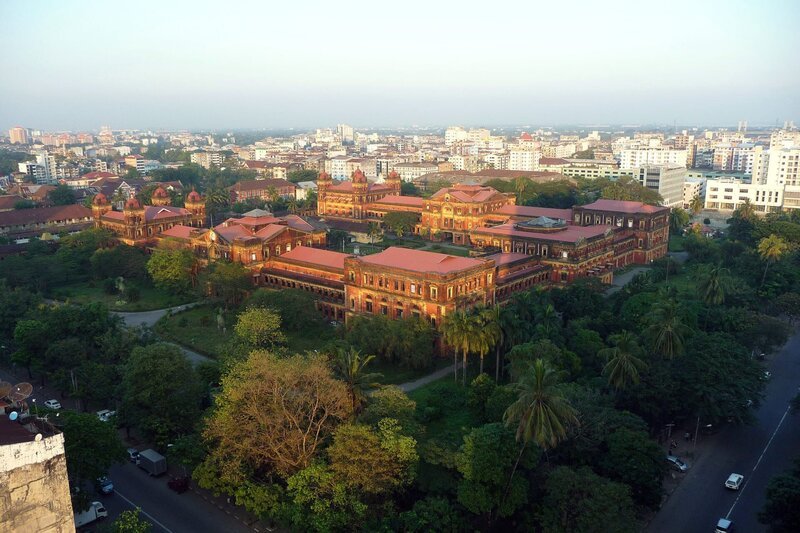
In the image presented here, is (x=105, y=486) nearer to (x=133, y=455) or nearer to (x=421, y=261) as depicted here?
(x=133, y=455)

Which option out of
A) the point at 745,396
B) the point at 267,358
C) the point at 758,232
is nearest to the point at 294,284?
the point at 267,358

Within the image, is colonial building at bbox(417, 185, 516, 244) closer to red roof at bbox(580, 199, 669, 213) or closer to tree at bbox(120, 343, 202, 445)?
red roof at bbox(580, 199, 669, 213)

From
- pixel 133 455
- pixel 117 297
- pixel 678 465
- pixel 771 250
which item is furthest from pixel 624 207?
pixel 133 455

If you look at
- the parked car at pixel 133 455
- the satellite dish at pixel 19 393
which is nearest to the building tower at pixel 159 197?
the parked car at pixel 133 455

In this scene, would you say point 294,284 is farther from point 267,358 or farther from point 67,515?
point 67,515

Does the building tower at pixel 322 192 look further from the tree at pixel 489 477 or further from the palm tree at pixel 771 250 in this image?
the tree at pixel 489 477

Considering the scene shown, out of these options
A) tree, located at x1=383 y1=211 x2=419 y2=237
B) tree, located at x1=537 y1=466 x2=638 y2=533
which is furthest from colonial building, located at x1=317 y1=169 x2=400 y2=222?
tree, located at x1=537 y1=466 x2=638 y2=533
